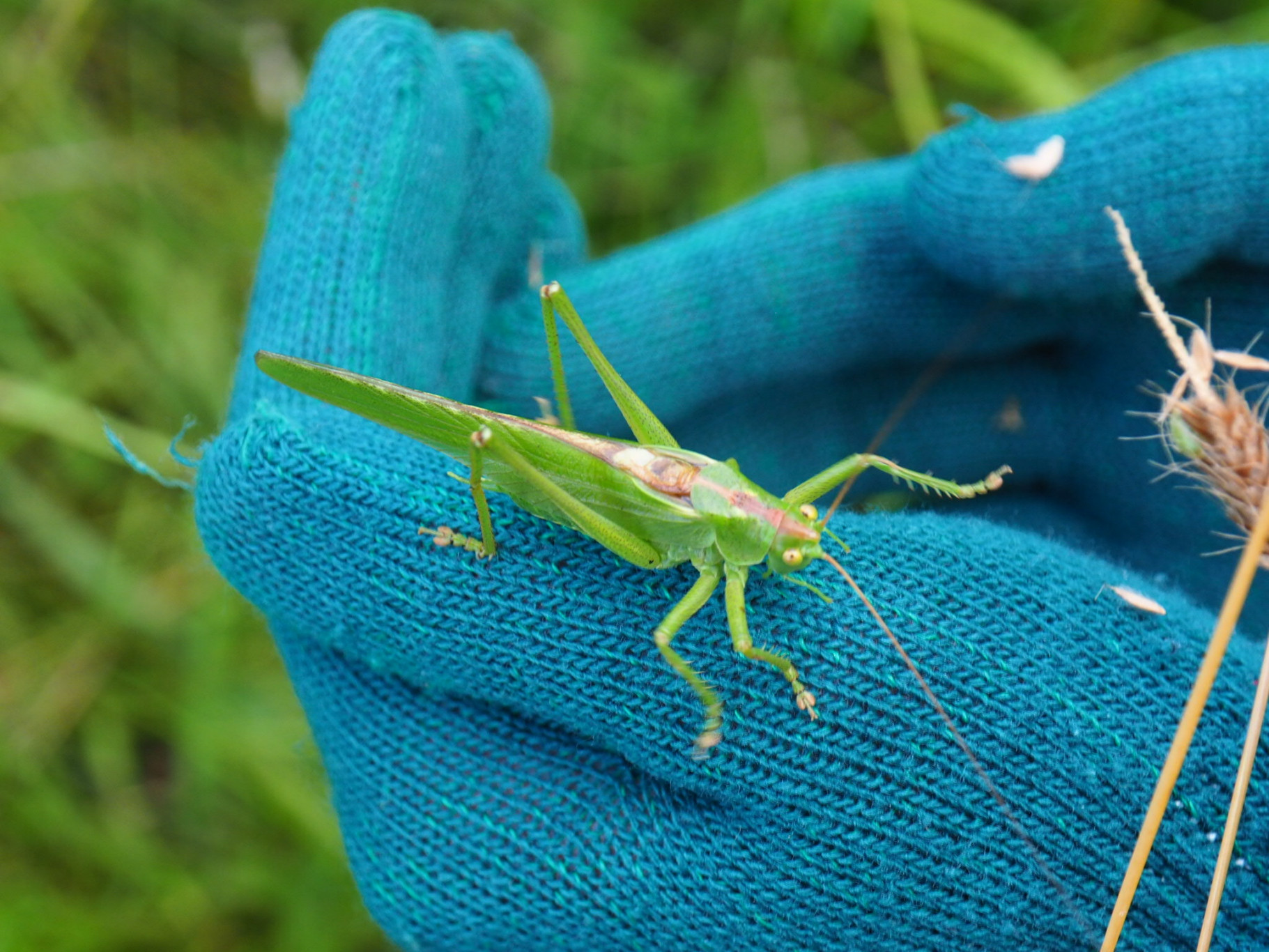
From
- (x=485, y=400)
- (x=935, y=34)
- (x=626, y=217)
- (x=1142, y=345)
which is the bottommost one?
(x=485, y=400)

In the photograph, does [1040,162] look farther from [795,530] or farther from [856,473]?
[795,530]

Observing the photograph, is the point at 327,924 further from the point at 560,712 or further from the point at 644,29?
the point at 644,29

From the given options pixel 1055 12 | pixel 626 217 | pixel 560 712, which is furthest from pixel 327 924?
pixel 1055 12

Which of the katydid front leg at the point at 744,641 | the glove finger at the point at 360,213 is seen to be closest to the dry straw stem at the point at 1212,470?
the katydid front leg at the point at 744,641

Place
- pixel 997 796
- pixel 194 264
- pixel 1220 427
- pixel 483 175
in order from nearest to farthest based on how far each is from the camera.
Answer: pixel 1220 427, pixel 997 796, pixel 483 175, pixel 194 264

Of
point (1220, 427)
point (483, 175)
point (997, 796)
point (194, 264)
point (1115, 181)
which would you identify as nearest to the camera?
point (1220, 427)

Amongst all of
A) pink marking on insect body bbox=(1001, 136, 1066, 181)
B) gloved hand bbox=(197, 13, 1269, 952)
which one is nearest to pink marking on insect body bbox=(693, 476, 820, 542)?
gloved hand bbox=(197, 13, 1269, 952)

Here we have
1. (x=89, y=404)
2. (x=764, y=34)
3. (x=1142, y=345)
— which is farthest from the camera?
(x=764, y=34)

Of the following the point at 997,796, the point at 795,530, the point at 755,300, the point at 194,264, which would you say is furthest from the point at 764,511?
the point at 194,264
